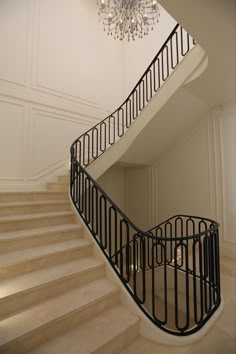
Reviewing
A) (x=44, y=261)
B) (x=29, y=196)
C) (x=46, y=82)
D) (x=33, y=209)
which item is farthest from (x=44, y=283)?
(x=46, y=82)

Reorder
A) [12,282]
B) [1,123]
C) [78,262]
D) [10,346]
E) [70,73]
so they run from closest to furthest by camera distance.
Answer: [10,346]
[12,282]
[78,262]
[1,123]
[70,73]

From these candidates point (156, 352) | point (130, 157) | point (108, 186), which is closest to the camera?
point (156, 352)

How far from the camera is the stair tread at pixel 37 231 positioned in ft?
8.01

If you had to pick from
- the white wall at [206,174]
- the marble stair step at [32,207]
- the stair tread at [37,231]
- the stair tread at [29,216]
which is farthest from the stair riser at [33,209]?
the white wall at [206,174]

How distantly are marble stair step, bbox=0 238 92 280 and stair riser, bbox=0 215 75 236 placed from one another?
0.42 m

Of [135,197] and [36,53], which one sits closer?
[36,53]

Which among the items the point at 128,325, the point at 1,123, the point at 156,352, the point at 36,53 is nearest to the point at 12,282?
the point at 128,325

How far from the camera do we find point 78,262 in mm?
2475

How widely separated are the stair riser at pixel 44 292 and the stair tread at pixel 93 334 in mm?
392

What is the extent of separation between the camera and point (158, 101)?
12.3 feet

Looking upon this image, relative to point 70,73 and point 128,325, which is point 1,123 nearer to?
point 70,73

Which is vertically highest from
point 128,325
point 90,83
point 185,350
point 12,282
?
point 90,83

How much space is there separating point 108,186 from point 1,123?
338cm

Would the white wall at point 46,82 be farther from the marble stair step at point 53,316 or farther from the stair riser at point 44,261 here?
the marble stair step at point 53,316
